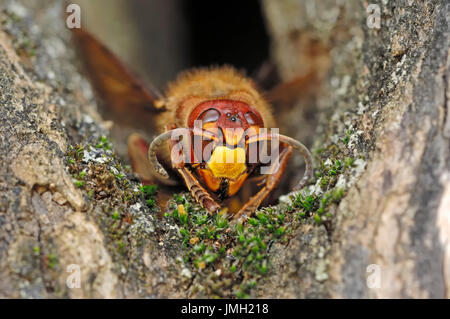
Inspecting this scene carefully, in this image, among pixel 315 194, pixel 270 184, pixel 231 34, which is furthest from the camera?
pixel 231 34

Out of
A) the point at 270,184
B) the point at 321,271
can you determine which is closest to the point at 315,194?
the point at 270,184

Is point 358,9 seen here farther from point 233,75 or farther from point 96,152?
point 96,152

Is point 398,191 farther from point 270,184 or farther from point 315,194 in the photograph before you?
point 270,184

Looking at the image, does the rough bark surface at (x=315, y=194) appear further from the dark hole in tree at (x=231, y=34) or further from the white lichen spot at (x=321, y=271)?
the dark hole in tree at (x=231, y=34)

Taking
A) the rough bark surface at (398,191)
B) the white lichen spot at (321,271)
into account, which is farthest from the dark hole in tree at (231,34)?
the white lichen spot at (321,271)

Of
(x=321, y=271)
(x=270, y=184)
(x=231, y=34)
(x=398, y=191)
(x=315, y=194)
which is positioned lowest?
(x=321, y=271)

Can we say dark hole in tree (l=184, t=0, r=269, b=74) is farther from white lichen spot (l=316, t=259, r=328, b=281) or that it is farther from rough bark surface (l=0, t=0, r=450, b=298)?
white lichen spot (l=316, t=259, r=328, b=281)

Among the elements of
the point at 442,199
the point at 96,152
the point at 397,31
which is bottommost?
the point at 442,199
